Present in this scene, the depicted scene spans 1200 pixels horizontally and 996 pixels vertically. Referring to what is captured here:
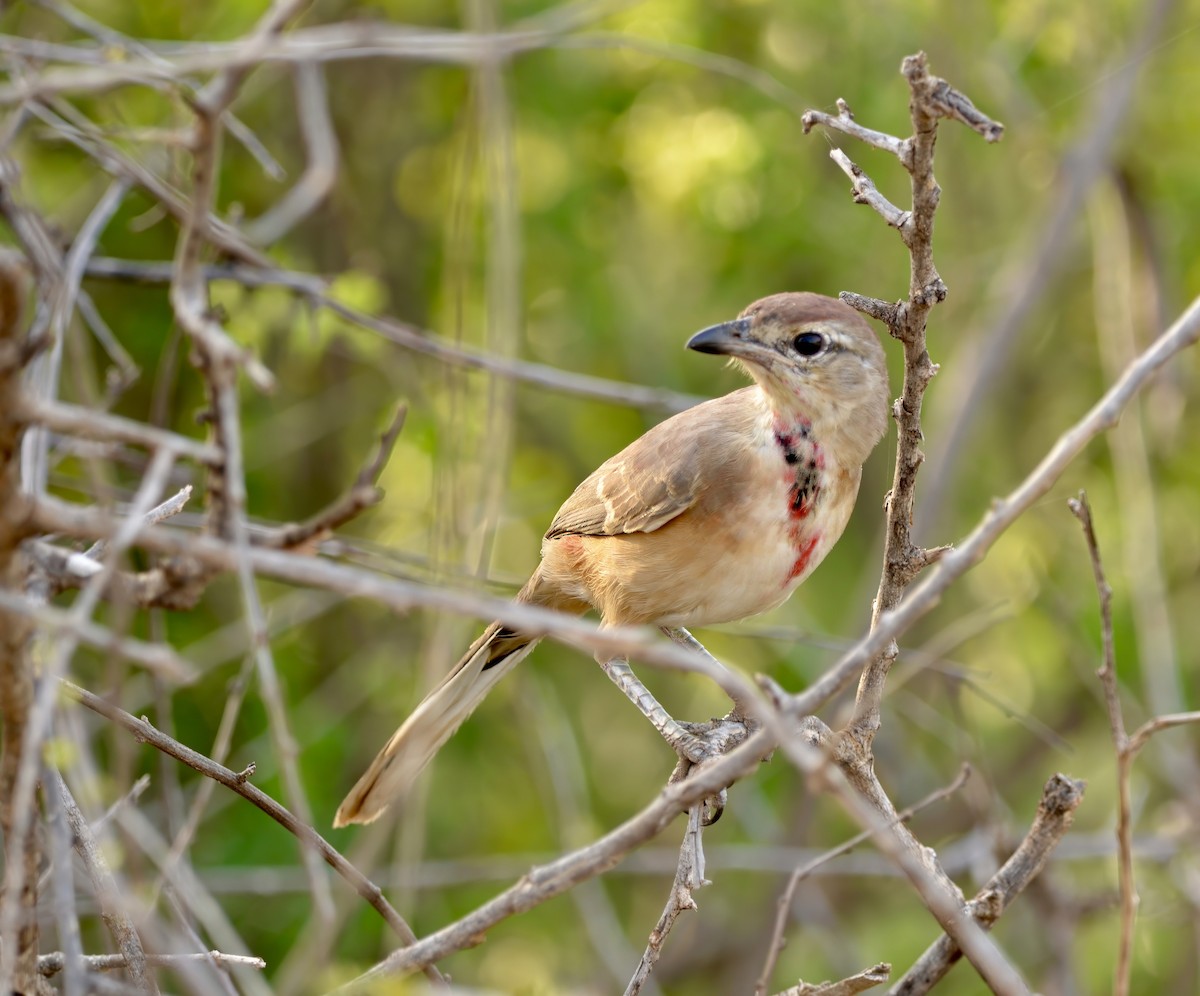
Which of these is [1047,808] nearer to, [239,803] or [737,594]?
[737,594]

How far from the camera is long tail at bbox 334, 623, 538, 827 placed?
4.29 m

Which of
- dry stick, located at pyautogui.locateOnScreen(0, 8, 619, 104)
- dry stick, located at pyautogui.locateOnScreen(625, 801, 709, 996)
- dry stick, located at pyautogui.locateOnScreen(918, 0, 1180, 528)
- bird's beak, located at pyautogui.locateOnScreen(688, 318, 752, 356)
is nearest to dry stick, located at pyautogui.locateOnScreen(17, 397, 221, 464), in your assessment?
dry stick, located at pyautogui.locateOnScreen(0, 8, 619, 104)

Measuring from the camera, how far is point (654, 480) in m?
4.96

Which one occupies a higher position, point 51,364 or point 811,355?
point 811,355

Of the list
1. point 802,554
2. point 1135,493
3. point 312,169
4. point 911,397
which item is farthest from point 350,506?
point 1135,493

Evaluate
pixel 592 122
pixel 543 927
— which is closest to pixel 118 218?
pixel 592 122

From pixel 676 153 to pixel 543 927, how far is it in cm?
444

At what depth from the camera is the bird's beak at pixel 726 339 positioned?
4469 millimetres

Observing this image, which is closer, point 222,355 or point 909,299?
point 222,355

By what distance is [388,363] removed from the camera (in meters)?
6.77

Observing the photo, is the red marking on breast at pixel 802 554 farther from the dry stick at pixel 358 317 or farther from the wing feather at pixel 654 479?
the dry stick at pixel 358 317

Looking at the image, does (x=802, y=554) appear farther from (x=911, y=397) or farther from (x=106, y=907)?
(x=106, y=907)

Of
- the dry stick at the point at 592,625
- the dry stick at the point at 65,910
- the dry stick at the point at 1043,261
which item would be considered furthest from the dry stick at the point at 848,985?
the dry stick at the point at 1043,261

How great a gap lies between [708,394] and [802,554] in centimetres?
388
